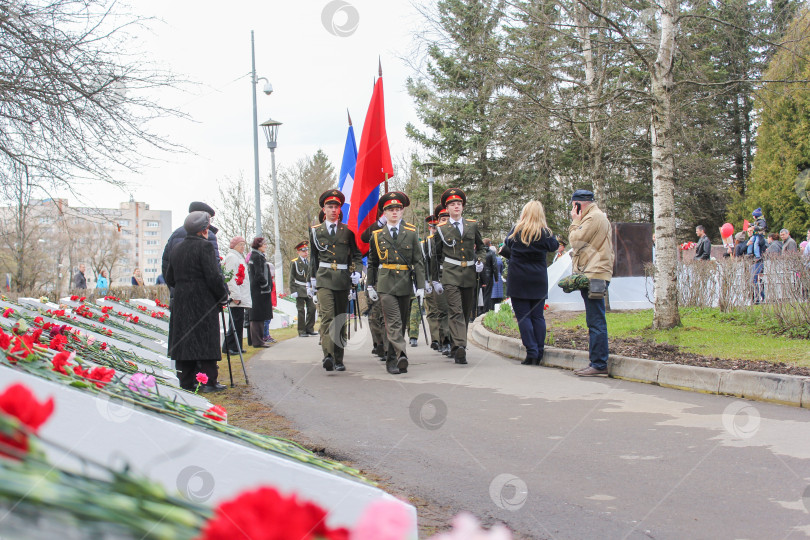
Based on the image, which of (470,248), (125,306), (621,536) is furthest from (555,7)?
(621,536)

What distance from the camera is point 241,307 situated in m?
11.5

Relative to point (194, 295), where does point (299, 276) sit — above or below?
below

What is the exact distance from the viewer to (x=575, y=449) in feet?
16.8

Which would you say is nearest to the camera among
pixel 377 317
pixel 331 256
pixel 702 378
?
pixel 702 378

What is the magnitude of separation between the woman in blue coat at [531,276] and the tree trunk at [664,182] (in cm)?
240

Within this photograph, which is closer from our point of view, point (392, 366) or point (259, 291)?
point (392, 366)

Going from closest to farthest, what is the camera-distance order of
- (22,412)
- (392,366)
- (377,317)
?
1. (22,412)
2. (392,366)
3. (377,317)

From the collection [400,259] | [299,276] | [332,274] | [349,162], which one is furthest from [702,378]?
[299,276]

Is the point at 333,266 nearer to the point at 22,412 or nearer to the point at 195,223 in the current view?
the point at 195,223

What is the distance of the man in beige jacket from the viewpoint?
27.9 ft

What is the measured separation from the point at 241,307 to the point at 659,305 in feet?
21.6

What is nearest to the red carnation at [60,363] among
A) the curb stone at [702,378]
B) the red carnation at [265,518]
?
the red carnation at [265,518]

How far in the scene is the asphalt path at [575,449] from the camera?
3.78 m

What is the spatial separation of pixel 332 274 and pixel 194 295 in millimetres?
2494
